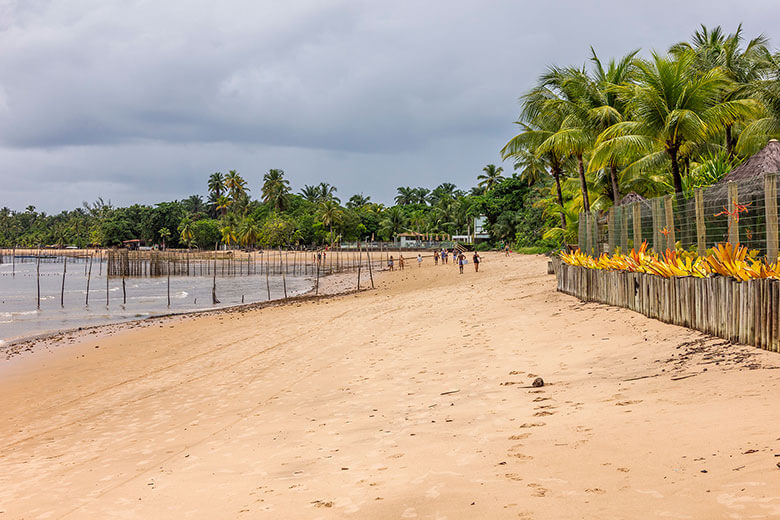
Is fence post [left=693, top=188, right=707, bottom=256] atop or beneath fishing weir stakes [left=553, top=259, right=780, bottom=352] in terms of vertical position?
atop

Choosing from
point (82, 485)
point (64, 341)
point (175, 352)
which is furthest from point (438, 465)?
point (64, 341)

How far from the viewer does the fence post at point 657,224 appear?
423 inches

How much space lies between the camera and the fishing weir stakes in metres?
6.04

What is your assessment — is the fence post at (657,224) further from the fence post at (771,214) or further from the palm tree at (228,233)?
the palm tree at (228,233)

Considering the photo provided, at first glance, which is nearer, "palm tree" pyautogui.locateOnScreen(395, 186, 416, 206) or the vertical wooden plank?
the vertical wooden plank

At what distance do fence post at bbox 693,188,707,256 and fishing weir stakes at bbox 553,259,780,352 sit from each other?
89cm

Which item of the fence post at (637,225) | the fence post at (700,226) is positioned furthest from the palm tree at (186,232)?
the fence post at (700,226)

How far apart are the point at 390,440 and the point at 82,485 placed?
115 inches

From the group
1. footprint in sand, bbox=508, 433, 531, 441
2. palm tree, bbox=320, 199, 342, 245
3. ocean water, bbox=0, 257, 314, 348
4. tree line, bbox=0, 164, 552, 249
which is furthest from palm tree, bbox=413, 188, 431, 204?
footprint in sand, bbox=508, 433, 531, 441

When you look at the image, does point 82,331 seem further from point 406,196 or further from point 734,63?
point 406,196

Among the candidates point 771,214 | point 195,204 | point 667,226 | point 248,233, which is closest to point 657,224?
point 667,226

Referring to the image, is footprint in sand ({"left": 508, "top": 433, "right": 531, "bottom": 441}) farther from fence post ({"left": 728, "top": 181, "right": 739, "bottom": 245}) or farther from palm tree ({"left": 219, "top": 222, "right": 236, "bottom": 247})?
palm tree ({"left": 219, "top": 222, "right": 236, "bottom": 247})

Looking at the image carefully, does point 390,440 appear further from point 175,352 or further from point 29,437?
point 175,352

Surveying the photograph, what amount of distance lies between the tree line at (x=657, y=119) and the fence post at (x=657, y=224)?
4184 mm
